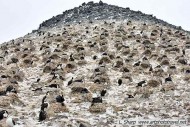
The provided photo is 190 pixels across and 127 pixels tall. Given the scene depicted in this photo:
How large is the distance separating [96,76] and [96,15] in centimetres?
3226

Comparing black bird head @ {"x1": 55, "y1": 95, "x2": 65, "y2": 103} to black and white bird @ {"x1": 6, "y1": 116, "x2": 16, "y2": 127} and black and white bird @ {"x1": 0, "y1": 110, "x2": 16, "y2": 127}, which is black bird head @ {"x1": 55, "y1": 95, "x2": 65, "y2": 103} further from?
black and white bird @ {"x1": 6, "y1": 116, "x2": 16, "y2": 127}

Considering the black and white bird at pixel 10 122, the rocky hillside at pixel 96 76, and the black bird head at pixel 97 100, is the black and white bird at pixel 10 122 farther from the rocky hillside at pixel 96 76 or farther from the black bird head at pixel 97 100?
the black bird head at pixel 97 100

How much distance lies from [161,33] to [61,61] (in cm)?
1657

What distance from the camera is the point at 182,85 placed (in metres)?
29.5

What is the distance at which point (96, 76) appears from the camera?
103ft

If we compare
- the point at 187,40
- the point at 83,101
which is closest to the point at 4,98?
the point at 83,101

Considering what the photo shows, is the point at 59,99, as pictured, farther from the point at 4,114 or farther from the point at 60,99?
the point at 4,114

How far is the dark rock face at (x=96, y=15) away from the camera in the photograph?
61344 mm

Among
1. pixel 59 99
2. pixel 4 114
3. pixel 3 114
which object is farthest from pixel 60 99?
pixel 3 114

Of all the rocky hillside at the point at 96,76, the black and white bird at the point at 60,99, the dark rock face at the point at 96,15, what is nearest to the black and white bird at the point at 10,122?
the rocky hillside at the point at 96,76

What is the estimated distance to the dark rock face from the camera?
61344 mm

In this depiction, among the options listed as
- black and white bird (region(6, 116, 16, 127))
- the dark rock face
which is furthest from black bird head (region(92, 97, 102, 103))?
the dark rock face

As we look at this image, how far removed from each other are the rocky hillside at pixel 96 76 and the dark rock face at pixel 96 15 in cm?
696

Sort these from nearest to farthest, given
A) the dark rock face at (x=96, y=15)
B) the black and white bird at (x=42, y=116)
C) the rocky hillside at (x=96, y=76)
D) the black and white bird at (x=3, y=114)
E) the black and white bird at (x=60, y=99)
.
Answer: the black and white bird at (x=3, y=114)
the black and white bird at (x=42, y=116)
the rocky hillside at (x=96, y=76)
the black and white bird at (x=60, y=99)
the dark rock face at (x=96, y=15)
